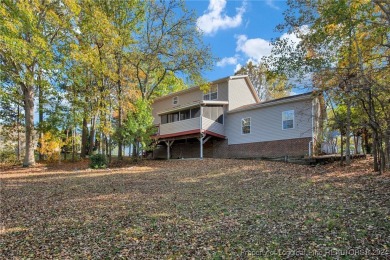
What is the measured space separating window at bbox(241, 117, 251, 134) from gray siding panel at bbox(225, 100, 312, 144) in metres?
0.22

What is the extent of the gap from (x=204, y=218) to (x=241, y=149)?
1341cm

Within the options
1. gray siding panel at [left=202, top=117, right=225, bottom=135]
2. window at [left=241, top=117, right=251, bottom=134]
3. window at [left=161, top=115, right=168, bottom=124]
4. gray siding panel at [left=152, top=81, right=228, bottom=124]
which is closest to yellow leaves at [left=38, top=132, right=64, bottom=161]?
window at [left=161, top=115, right=168, bottom=124]

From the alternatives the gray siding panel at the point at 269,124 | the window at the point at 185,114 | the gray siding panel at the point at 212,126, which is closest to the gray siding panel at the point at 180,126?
the gray siding panel at the point at 212,126

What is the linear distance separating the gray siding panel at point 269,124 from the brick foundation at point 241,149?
334 mm

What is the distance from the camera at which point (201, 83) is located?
2011 cm

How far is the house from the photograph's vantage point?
1616cm

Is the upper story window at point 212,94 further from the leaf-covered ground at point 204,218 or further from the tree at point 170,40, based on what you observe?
the leaf-covered ground at point 204,218

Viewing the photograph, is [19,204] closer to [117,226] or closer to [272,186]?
[117,226]

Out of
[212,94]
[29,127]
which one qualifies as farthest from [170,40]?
[29,127]

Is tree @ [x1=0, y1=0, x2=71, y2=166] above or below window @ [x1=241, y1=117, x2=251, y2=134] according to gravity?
above

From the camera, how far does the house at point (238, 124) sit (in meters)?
16.2

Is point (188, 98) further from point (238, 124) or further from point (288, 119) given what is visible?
point (288, 119)

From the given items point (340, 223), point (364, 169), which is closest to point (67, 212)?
point (340, 223)

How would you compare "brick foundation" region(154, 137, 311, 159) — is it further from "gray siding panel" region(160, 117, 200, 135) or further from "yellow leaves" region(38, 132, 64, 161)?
"yellow leaves" region(38, 132, 64, 161)
